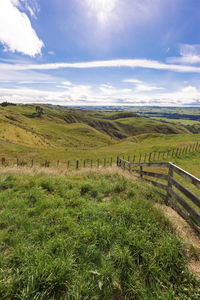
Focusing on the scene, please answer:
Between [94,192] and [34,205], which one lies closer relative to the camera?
[34,205]

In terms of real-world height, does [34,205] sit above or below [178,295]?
below

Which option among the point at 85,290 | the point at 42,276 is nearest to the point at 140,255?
the point at 85,290

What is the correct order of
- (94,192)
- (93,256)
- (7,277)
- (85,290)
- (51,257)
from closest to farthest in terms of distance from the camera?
(85,290)
(7,277)
(51,257)
(93,256)
(94,192)

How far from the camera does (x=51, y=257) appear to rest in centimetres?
299

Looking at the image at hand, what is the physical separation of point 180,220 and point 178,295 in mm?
2540

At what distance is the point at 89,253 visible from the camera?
325cm

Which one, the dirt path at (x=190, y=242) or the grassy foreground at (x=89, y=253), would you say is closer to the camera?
the grassy foreground at (x=89, y=253)

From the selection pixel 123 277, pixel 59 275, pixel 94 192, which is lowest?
pixel 94 192

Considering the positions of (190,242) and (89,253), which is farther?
(190,242)

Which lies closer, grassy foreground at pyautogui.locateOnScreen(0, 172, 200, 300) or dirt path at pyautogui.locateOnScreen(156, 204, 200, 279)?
grassy foreground at pyautogui.locateOnScreen(0, 172, 200, 300)

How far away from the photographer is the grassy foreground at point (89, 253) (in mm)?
2561

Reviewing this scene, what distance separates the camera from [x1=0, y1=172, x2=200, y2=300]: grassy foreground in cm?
256

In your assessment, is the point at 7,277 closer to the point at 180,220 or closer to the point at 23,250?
the point at 23,250

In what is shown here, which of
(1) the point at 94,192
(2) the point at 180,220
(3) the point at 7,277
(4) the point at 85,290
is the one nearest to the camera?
A: (4) the point at 85,290
